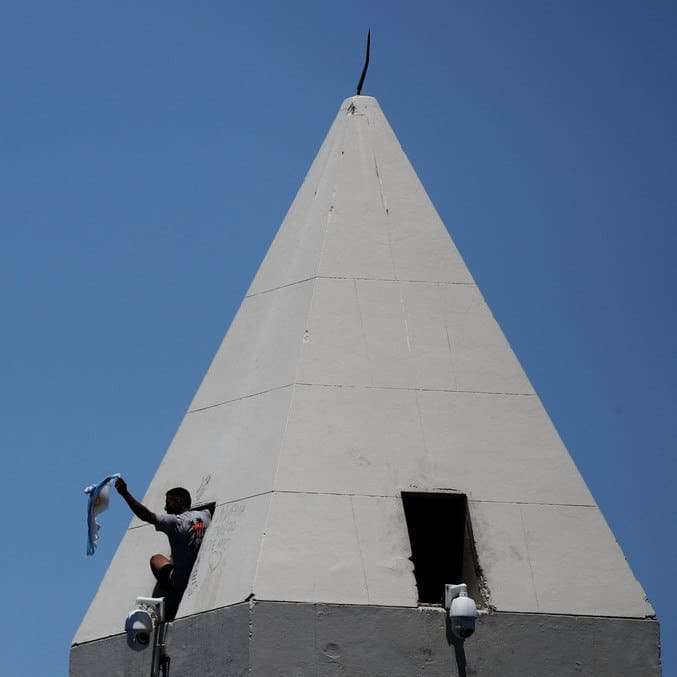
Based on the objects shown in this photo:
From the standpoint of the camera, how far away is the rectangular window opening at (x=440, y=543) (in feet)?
86.7

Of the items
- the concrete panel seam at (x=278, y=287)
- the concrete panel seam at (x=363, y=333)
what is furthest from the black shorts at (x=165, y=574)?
the concrete panel seam at (x=278, y=287)

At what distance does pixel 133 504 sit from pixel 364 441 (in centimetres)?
265

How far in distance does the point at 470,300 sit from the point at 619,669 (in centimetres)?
516

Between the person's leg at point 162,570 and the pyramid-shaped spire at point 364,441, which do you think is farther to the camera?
the person's leg at point 162,570

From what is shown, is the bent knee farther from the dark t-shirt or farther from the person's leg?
the dark t-shirt

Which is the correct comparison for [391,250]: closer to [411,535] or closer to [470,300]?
[470,300]

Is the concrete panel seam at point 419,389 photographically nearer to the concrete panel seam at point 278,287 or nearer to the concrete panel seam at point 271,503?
the concrete panel seam at point 271,503

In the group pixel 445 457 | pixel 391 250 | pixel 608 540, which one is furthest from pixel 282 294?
pixel 608 540

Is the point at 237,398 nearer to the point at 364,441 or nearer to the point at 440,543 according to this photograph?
the point at 364,441

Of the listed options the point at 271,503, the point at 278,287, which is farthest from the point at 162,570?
the point at 278,287

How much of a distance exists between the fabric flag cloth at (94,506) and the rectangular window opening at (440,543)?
3.23m

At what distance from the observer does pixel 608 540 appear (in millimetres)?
26672

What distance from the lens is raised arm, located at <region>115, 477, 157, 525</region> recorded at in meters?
26.0

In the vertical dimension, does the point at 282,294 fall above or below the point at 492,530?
above
